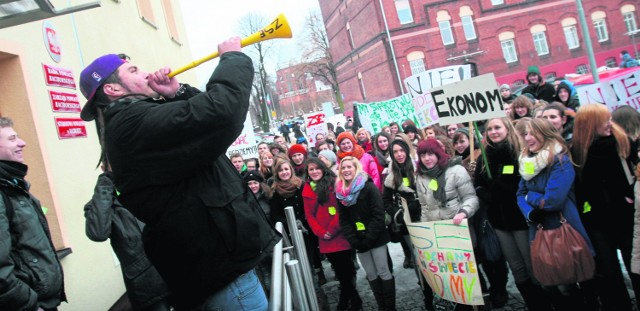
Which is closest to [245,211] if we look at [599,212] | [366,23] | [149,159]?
[149,159]

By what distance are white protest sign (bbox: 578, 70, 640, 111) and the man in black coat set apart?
18.7ft

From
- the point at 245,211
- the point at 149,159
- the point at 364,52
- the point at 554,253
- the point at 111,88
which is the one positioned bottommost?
the point at 554,253

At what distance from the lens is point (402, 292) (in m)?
5.75

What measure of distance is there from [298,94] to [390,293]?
89.7 meters

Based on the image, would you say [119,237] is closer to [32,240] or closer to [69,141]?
[32,240]

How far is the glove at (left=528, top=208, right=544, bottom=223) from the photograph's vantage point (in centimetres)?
391

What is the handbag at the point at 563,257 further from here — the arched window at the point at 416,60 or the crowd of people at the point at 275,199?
the arched window at the point at 416,60

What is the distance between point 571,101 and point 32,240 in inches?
328

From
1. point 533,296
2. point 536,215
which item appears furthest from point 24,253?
point 533,296

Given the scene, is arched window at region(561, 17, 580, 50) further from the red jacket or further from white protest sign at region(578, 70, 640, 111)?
the red jacket

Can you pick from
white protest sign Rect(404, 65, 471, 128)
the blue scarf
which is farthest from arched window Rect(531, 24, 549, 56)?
the blue scarf

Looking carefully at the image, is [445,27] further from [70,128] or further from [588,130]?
[588,130]

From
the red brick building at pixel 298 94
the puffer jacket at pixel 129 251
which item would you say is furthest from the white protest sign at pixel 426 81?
the red brick building at pixel 298 94

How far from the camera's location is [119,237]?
3939 millimetres
